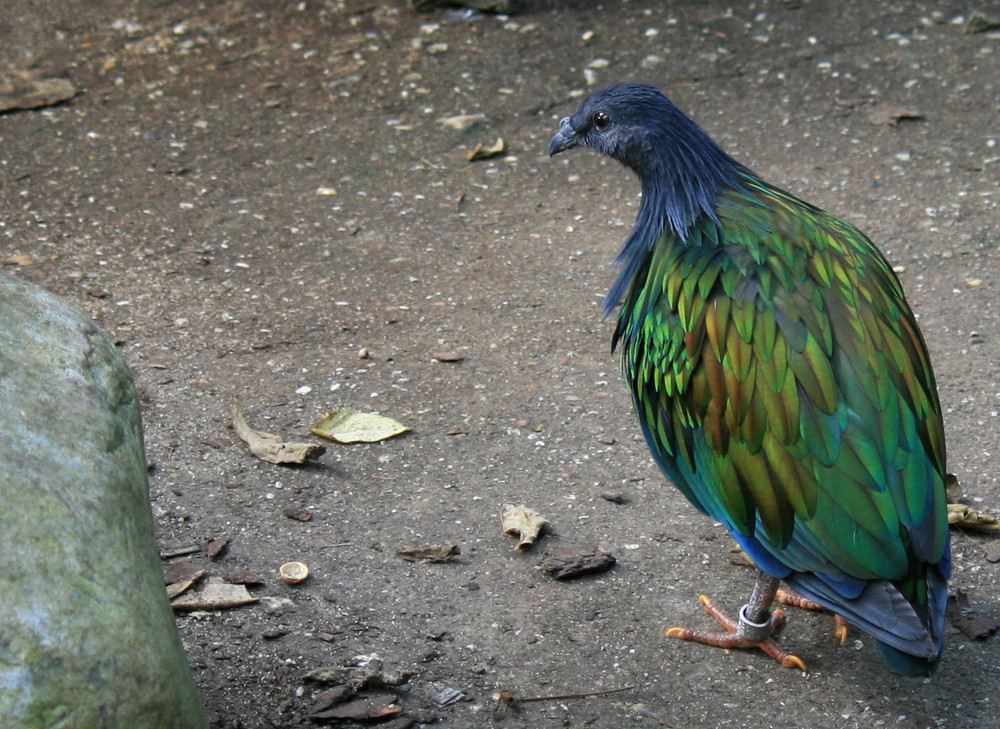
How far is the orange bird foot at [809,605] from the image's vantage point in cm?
361

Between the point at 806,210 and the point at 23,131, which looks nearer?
the point at 806,210

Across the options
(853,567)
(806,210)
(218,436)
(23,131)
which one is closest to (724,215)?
(806,210)

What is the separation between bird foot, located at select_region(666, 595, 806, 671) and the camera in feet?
11.4

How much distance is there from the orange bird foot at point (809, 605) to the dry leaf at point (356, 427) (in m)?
1.62

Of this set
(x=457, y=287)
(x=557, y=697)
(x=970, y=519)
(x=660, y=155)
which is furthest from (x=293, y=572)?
(x=970, y=519)

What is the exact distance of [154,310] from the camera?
5.29m

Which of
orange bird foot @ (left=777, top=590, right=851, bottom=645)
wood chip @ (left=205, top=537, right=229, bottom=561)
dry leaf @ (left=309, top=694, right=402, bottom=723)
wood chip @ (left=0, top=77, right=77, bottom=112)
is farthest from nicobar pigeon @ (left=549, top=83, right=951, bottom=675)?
wood chip @ (left=0, top=77, right=77, bottom=112)

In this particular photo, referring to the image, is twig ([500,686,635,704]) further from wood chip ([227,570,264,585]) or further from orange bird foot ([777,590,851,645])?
wood chip ([227,570,264,585])

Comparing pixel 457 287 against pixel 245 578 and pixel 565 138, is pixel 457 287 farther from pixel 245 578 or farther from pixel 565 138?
pixel 245 578

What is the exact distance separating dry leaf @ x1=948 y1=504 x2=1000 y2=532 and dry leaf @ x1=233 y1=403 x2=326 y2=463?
7.57 ft

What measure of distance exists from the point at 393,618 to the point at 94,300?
257 cm

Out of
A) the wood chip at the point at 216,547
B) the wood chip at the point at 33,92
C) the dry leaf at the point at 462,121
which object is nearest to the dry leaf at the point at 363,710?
the wood chip at the point at 216,547

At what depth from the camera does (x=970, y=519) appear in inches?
153

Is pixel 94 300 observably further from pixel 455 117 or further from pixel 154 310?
pixel 455 117
